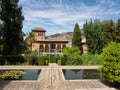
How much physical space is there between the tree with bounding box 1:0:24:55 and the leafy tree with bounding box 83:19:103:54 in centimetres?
2347

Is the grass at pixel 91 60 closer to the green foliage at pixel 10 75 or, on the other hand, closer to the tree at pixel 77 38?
the green foliage at pixel 10 75

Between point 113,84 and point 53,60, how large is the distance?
2728cm

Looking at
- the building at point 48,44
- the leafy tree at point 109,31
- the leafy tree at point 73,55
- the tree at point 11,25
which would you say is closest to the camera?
the leafy tree at point 73,55

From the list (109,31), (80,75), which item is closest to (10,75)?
(80,75)

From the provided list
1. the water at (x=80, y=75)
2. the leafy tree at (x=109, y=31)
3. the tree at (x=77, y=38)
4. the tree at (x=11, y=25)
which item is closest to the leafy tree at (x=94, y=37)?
the leafy tree at (x=109, y=31)

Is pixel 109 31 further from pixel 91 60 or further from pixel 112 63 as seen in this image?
pixel 112 63

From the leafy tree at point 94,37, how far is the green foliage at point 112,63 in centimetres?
4061

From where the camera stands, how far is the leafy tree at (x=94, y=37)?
56.9 m

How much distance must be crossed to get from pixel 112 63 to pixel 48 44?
5626 cm

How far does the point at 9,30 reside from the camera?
37625 millimetres

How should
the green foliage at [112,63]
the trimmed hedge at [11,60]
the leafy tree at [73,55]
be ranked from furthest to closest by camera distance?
1. the trimmed hedge at [11,60]
2. the leafy tree at [73,55]
3. the green foliage at [112,63]

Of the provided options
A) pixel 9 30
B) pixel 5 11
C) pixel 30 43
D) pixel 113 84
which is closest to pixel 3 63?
pixel 9 30

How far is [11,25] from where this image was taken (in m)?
37.6

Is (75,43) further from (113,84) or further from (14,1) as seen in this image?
(113,84)
